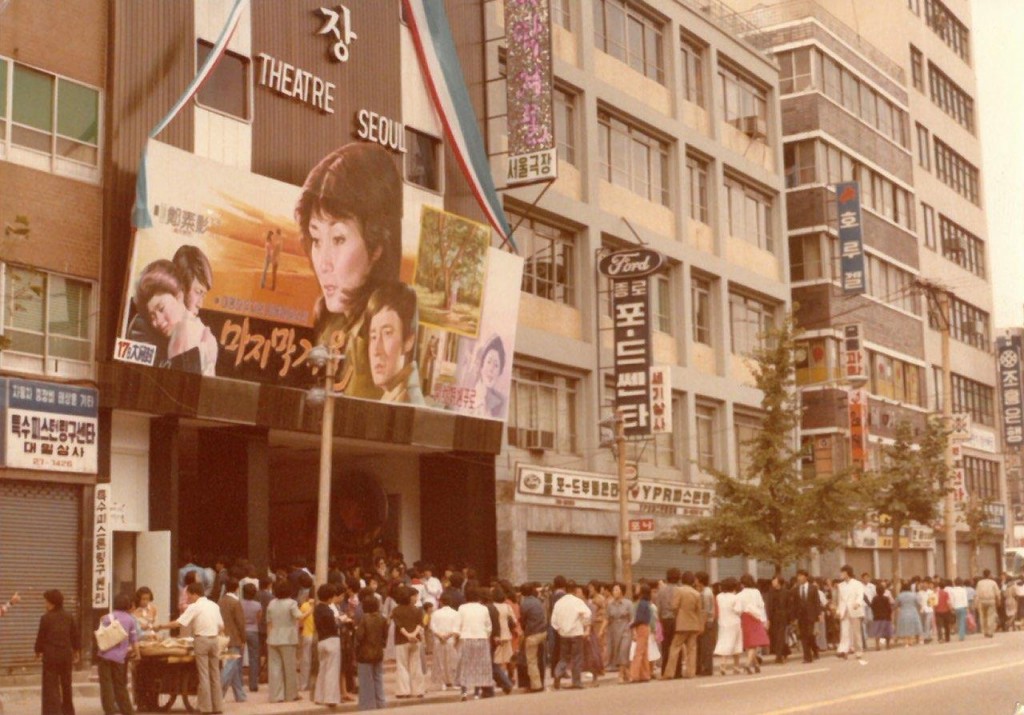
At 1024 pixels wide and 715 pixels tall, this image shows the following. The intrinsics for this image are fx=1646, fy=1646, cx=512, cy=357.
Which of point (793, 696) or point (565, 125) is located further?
point (565, 125)

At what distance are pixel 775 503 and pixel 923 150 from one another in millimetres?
32466

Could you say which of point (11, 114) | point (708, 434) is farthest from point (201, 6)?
point (708, 434)

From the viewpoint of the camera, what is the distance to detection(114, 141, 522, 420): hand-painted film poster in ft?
93.2

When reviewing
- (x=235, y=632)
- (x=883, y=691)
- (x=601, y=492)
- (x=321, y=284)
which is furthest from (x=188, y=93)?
(x=601, y=492)

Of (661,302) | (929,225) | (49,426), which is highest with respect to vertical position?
(929,225)

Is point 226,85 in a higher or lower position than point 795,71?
lower

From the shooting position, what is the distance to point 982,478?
236ft

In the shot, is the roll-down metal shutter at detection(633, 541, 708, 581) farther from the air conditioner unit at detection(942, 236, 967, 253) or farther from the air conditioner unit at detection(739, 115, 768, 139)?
the air conditioner unit at detection(942, 236, 967, 253)

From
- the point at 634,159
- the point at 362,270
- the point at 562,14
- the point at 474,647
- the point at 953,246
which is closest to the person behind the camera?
the point at 474,647

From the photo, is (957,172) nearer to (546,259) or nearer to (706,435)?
(706,435)

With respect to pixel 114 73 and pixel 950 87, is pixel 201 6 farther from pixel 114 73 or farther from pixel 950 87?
pixel 950 87

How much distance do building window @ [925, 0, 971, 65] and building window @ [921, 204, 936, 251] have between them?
851 cm

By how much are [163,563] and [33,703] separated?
14.3 ft

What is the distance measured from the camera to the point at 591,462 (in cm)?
4294
